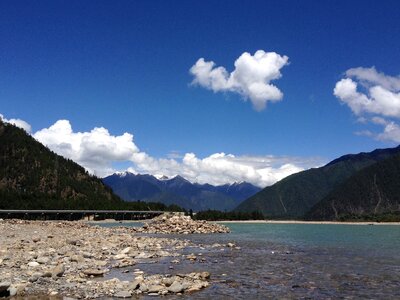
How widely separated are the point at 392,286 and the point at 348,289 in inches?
115

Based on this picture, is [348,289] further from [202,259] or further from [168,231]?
[168,231]

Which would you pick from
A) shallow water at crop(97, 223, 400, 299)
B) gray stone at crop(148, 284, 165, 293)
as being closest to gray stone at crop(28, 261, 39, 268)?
shallow water at crop(97, 223, 400, 299)

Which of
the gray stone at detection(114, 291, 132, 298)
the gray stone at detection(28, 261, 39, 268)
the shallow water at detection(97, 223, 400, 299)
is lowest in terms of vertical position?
the shallow water at detection(97, 223, 400, 299)

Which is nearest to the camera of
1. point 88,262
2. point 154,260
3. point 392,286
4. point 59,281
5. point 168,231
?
point 59,281

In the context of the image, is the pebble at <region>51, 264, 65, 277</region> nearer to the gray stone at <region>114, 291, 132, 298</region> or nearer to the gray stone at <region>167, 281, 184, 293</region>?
the gray stone at <region>114, 291, 132, 298</region>

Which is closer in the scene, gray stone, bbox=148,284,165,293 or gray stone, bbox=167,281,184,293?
gray stone, bbox=148,284,165,293

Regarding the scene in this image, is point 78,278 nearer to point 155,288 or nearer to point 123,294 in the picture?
point 123,294

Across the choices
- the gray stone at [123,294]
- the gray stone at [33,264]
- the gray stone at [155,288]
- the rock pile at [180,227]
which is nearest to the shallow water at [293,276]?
the gray stone at [155,288]

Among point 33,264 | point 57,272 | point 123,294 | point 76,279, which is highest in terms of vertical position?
point 33,264

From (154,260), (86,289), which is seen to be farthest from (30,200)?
(86,289)

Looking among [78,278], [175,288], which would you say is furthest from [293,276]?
[78,278]

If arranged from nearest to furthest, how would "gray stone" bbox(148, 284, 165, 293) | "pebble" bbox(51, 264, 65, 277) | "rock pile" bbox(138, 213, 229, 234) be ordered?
"gray stone" bbox(148, 284, 165, 293) < "pebble" bbox(51, 264, 65, 277) < "rock pile" bbox(138, 213, 229, 234)

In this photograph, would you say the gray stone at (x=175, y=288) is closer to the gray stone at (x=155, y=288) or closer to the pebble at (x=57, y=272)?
the gray stone at (x=155, y=288)

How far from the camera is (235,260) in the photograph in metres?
36.4
